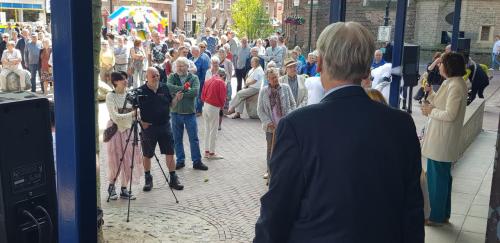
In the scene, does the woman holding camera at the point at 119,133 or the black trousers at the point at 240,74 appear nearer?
the woman holding camera at the point at 119,133

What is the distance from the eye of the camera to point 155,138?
7109 millimetres

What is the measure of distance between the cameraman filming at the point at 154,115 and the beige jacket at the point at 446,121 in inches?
137

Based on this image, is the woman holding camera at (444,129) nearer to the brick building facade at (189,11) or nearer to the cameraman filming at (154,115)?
the cameraman filming at (154,115)

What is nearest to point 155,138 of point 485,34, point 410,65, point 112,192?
point 112,192

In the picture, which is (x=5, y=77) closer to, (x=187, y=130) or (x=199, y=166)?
(x=187, y=130)

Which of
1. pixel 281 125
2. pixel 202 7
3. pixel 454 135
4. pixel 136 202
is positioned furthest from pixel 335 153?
pixel 202 7

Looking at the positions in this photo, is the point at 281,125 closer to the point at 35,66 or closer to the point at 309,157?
the point at 309,157

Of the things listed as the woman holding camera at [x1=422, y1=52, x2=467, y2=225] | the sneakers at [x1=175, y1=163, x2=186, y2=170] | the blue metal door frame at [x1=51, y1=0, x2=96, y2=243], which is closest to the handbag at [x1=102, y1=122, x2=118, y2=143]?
the sneakers at [x1=175, y1=163, x2=186, y2=170]

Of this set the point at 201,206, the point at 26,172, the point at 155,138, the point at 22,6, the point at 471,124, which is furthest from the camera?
the point at 22,6

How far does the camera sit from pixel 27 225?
7.82 feet

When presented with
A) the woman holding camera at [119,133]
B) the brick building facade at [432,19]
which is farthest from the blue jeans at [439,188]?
the brick building facade at [432,19]

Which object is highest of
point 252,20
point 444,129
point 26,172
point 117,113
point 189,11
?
point 189,11

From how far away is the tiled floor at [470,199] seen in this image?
18.4ft

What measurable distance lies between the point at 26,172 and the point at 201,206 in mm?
4510
